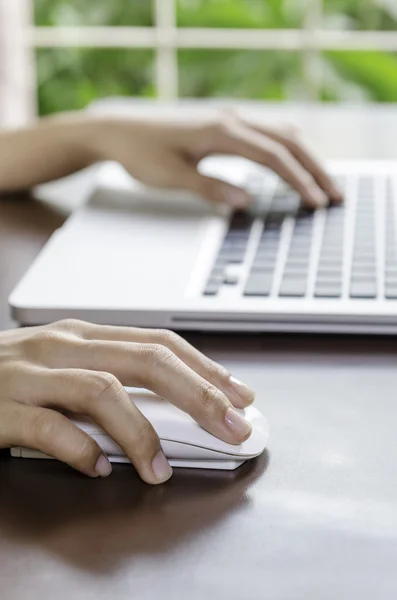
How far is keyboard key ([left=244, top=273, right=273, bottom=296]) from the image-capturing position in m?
0.73

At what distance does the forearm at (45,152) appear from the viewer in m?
1.09

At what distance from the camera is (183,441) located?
21.2 inches

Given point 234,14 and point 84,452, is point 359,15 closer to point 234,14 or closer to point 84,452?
point 234,14

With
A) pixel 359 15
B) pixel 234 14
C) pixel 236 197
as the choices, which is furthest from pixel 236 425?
pixel 359 15

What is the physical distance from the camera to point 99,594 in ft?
1.43

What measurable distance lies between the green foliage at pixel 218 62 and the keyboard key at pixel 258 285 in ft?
7.74

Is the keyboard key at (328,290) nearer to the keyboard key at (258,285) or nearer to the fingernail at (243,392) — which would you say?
the keyboard key at (258,285)

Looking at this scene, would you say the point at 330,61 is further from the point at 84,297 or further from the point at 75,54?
the point at 84,297


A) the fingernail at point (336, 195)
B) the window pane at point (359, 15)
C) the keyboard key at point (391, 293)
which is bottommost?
the window pane at point (359, 15)

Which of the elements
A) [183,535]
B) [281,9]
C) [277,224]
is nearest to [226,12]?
[281,9]

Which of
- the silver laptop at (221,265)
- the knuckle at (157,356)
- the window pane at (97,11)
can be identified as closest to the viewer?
the knuckle at (157,356)

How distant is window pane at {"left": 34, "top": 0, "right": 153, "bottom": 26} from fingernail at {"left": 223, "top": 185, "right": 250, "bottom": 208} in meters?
2.67

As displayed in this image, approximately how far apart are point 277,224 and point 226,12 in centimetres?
246

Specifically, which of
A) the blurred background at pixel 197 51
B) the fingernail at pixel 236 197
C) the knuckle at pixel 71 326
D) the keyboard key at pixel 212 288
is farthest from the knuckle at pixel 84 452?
the blurred background at pixel 197 51
